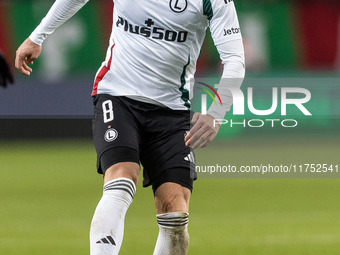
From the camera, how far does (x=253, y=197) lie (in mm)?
8977

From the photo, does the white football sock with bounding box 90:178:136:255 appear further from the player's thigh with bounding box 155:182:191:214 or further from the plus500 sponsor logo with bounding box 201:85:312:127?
the plus500 sponsor logo with bounding box 201:85:312:127

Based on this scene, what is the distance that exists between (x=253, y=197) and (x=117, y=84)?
4.73 m

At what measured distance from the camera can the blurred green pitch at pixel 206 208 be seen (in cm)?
630

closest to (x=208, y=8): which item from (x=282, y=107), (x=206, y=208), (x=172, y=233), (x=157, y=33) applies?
(x=157, y=33)

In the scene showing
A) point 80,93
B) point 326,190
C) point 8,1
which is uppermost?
point 8,1

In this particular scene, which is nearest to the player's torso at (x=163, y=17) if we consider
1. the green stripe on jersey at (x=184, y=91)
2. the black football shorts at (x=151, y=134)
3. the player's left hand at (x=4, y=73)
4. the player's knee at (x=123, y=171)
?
the green stripe on jersey at (x=184, y=91)

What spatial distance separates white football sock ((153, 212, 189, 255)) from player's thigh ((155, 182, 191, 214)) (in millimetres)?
29

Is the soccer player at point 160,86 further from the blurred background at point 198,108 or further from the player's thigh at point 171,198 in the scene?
the blurred background at point 198,108

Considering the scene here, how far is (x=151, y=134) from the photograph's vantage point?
4.43 m

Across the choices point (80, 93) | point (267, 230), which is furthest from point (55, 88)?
point (267, 230)

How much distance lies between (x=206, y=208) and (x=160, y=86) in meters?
3.88

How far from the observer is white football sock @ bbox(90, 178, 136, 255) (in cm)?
384

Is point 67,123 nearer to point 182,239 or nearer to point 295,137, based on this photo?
point 295,137

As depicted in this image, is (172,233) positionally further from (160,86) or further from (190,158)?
(160,86)
